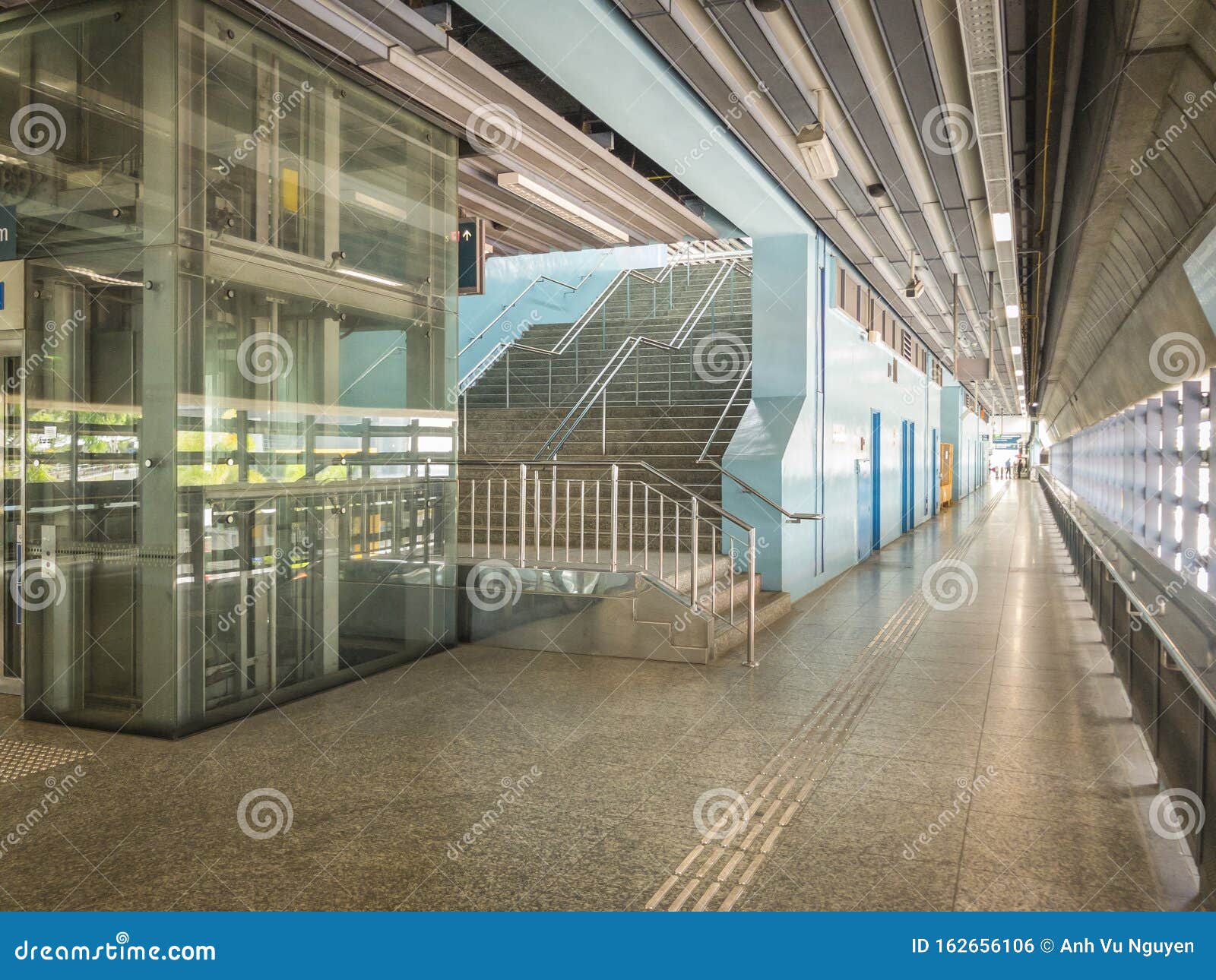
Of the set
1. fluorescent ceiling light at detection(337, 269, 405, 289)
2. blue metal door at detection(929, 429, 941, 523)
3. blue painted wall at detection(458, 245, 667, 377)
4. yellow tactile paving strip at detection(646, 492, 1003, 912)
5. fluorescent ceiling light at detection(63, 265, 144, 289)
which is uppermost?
blue painted wall at detection(458, 245, 667, 377)

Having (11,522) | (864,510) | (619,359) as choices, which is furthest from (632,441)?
(11,522)

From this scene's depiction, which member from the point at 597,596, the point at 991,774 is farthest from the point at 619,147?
the point at 991,774

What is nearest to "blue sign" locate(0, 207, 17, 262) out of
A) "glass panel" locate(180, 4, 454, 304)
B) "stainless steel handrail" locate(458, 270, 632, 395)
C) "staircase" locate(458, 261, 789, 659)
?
"glass panel" locate(180, 4, 454, 304)

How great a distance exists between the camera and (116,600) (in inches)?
177

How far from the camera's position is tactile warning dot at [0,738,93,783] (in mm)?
3842

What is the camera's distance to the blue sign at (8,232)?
466 centimetres

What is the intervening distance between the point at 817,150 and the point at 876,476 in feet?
26.4

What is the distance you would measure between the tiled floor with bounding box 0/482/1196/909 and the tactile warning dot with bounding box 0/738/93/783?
0.07 meters

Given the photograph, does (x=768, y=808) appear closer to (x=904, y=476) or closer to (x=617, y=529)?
(x=617, y=529)

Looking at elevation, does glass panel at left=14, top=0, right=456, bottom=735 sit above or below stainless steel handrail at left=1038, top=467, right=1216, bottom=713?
above

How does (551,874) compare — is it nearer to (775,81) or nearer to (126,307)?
(126,307)

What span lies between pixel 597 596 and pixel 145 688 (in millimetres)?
2823

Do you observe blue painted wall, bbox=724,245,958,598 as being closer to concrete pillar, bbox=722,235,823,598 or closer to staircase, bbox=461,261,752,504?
concrete pillar, bbox=722,235,823,598

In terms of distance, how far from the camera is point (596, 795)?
11.8ft
